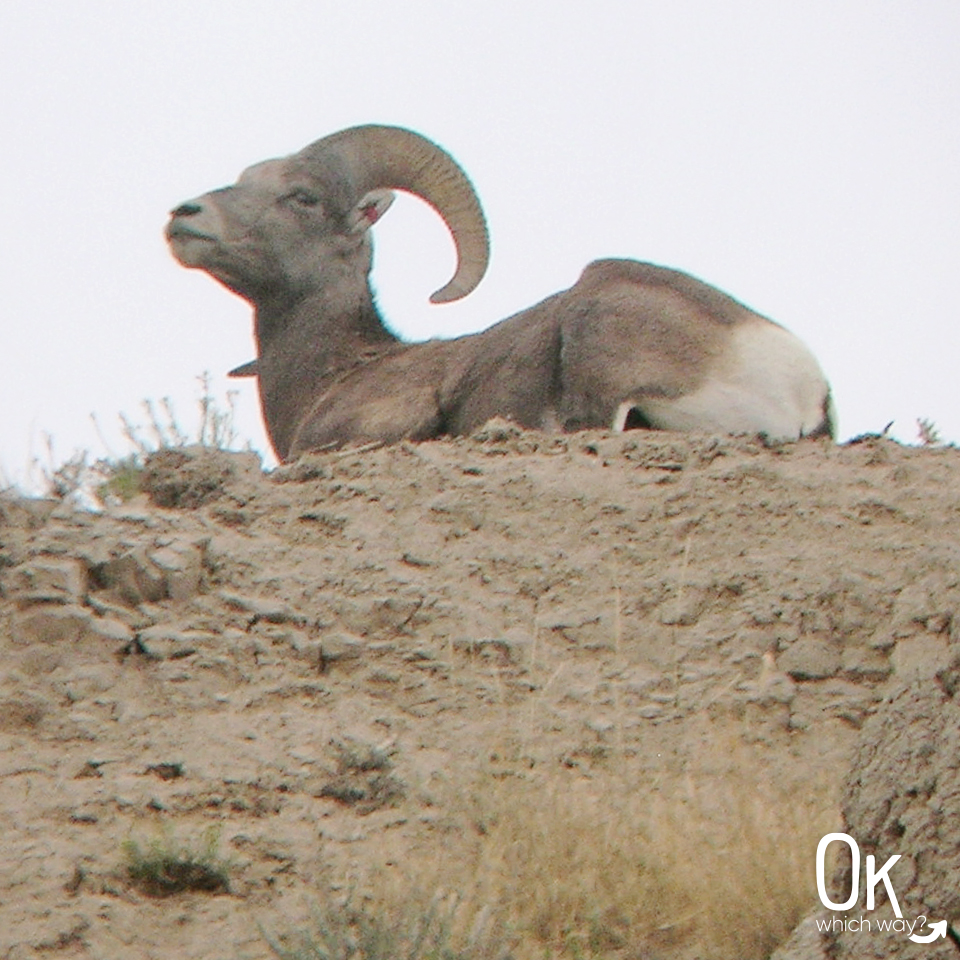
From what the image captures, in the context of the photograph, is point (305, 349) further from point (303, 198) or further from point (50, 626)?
point (50, 626)

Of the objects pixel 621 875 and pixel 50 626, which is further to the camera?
pixel 50 626

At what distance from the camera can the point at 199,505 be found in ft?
21.4

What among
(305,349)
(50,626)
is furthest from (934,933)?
(305,349)

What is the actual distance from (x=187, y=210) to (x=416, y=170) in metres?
1.29

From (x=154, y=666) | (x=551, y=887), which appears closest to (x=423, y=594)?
(x=154, y=666)

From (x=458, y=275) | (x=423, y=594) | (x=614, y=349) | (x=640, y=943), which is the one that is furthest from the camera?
(x=458, y=275)

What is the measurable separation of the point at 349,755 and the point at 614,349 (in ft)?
13.9

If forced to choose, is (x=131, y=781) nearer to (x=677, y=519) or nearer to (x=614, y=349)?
(x=677, y=519)

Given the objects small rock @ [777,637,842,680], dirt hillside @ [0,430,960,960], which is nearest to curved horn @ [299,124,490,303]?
dirt hillside @ [0,430,960,960]

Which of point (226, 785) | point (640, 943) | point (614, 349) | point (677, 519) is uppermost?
point (614, 349)

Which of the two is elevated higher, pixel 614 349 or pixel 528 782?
pixel 614 349

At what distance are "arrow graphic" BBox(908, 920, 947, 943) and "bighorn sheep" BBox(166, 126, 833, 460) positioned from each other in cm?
519

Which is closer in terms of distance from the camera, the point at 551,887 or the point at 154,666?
the point at 551,887

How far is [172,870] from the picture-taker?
4191 mm
